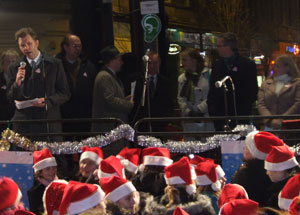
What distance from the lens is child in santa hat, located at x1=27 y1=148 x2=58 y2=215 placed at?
5.67 meters

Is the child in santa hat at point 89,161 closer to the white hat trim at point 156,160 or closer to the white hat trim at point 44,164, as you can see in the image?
the white hat trim at point 44,164

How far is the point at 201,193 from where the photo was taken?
490 centimetres

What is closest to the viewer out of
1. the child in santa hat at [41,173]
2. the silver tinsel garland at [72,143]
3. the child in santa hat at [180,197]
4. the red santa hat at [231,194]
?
the red santa hat at [231,194]

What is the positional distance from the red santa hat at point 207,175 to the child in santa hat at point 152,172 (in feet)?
0.97

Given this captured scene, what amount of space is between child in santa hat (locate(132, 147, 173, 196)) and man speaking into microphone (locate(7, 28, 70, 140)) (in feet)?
6.89

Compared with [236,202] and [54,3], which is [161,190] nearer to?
[236,202]

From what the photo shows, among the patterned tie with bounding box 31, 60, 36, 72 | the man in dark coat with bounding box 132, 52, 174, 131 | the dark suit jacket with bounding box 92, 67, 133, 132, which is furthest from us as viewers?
the man in dark coat with bounding box 132, 52, 174, 131

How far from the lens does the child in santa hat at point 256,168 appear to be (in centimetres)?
472

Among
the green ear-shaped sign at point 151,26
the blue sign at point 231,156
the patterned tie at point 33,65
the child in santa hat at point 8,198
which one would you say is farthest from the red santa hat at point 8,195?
the green ear-shaped sign at point 151,26

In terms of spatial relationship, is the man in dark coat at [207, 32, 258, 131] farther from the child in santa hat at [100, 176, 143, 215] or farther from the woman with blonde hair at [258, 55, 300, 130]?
the child in santa hat at [100, 176, 143, 215]

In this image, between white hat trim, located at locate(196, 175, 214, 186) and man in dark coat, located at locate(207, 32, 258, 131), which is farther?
man in dark coat, located at locate(207, 32, 258, 131)

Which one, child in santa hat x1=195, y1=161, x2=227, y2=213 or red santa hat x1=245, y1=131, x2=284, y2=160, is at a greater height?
red santa hat x1=245, y1=131, x2=284, y2=160

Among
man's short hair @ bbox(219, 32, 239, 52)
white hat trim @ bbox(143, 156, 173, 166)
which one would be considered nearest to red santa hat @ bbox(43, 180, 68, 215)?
white hat trim @ bbox(143, 156, 173, 166)

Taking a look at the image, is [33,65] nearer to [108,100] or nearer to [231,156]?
[108,100]
